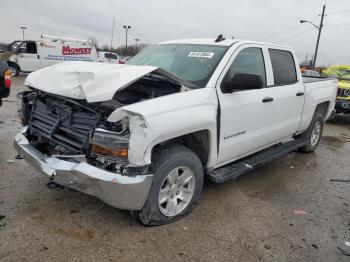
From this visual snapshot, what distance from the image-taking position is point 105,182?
9.12ft

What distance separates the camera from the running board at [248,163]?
12.2 feet

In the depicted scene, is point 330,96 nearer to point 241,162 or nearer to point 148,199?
point 241,162

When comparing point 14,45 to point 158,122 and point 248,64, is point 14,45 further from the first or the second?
point 158,122

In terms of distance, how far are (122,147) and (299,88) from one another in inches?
138

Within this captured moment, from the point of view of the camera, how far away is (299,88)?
5.18 m

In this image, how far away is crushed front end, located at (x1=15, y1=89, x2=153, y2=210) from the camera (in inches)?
110

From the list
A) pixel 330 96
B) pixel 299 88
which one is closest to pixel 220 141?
pixel 299 88

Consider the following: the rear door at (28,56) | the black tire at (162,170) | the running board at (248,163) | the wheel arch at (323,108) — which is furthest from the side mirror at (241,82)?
the rear door at (28,56)

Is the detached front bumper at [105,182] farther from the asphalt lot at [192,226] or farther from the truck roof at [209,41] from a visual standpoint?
the truck roof at [209,41]

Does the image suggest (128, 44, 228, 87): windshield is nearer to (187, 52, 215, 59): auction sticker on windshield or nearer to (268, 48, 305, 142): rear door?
(187, 52, 215, 59): auction sticker on windshield

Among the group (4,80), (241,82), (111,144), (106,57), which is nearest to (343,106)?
(241,82)

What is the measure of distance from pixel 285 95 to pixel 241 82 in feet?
4.90

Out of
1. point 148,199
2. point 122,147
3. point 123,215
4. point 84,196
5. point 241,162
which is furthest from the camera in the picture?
point 241,162

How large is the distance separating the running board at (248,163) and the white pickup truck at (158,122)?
0.06 feet
